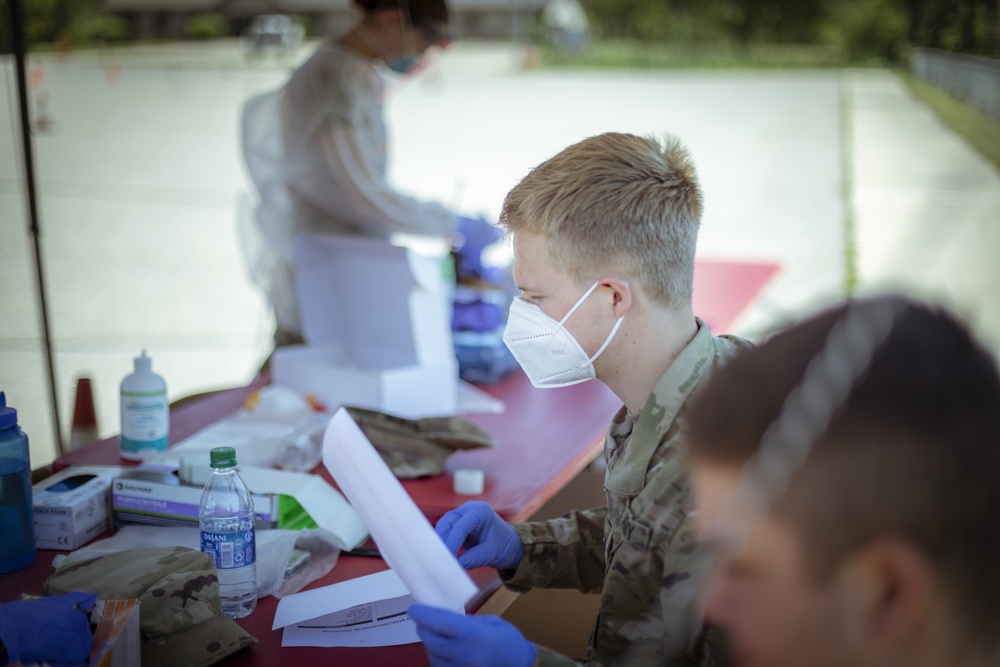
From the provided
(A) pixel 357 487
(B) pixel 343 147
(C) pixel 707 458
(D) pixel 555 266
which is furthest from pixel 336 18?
(C) pixel 707 458

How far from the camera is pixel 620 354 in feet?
4.93

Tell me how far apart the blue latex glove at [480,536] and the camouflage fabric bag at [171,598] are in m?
0.34

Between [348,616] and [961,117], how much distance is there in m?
4.44

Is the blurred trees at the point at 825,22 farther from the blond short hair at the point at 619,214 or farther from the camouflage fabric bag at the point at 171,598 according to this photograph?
the camouflage fabric bag at the point at 171,598

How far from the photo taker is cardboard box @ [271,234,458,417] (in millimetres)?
2369

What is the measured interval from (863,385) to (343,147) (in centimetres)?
239

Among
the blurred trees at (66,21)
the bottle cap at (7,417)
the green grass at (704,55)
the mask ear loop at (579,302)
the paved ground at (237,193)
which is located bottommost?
the paved ground at (237,193)

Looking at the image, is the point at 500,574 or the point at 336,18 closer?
the point at 500,574

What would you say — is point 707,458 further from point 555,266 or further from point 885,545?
point 555,266

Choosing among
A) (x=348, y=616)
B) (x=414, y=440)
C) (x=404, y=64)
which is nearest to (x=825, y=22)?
(x=404, y=64)

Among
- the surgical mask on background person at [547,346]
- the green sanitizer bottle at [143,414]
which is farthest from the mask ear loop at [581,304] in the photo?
the green sanitizer bottle at [143,414]

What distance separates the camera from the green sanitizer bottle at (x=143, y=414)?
1.97m

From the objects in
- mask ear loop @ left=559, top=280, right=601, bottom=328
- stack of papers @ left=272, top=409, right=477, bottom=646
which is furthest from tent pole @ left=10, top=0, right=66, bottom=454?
mask ear loop @ left=559, top=280, right=601, bottom=328

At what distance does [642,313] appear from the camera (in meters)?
1.48
